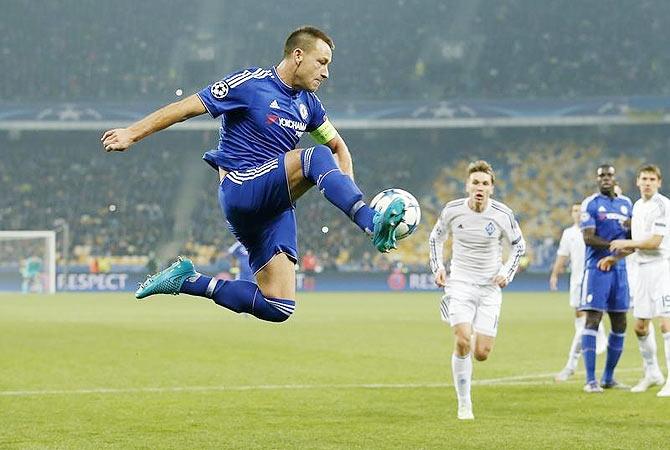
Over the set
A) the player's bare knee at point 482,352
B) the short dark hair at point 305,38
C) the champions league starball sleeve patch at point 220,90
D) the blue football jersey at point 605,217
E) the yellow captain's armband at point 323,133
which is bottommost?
the player's bare knee at point 482,352

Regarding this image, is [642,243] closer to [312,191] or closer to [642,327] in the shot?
[642,327]

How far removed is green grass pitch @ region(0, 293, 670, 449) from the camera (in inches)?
326

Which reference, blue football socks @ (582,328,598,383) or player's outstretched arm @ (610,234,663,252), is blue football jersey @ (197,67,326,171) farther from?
blue football socks @ (582,328,598,383)

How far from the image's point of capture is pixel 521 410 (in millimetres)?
9969

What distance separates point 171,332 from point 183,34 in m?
29.2

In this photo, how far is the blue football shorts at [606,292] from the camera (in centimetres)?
1202

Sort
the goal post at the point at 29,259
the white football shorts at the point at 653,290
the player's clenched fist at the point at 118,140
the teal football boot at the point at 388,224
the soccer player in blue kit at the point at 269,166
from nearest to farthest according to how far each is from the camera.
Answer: the teal football boot at the point at 388,224 < the player's clenched fist at the point at 118,140 < the soccer player in blue kit at the point at 269,166 < the white football shorts at the point at 653,290 < the goal post at the point at 29,259

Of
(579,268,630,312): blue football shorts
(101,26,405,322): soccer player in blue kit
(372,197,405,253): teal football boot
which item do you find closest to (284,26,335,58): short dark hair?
(101,26,405,322): soccer player in blue kit

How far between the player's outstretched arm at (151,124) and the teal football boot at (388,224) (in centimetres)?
120

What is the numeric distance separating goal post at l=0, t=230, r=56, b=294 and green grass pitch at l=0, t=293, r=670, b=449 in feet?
50.8

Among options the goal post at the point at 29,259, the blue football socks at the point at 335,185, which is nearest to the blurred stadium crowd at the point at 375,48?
the goal post at the point at 29,259

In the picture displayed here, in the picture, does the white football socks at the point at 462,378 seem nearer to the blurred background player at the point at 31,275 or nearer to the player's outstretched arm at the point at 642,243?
the player's outstretched arm at the point at 642,243

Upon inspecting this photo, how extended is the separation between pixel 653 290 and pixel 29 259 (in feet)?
96.9

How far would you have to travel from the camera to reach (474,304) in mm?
9984
